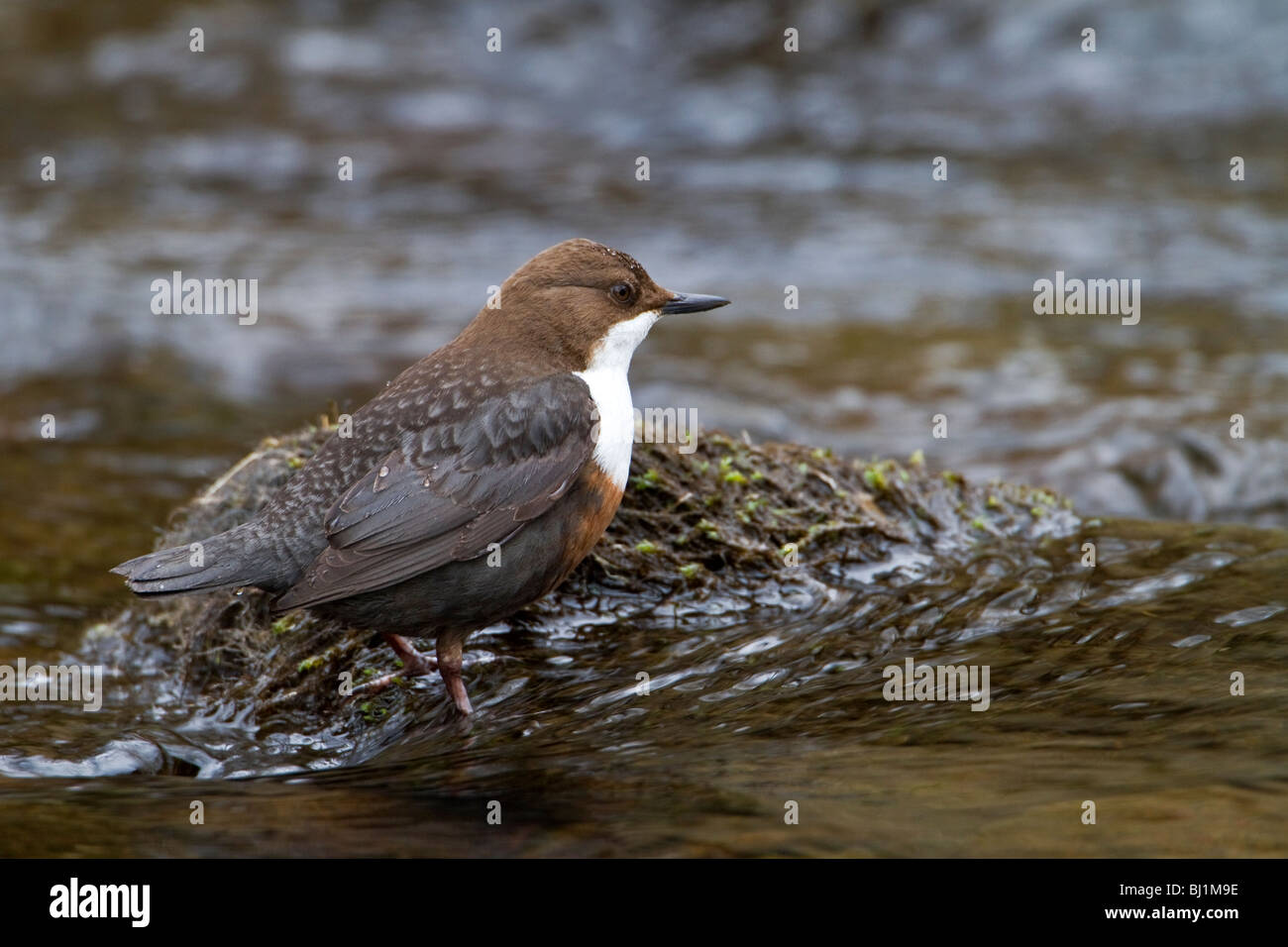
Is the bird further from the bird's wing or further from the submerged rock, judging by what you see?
the submerged rock

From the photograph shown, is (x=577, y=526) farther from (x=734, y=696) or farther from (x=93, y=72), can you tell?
(x=93, y=72)

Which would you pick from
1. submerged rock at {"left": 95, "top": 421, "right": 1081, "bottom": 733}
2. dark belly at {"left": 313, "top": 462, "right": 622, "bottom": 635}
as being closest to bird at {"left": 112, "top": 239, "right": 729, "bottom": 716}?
dark belly at {"left": 313, "top": 462, "right": 622, "bottom": 635}

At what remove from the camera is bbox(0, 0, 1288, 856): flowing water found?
345 centimetres

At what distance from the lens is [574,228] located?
40.8 feet

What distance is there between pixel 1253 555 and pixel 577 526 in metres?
2.62

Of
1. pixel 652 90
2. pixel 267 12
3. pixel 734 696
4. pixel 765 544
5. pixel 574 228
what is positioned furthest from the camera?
pixel 267 12

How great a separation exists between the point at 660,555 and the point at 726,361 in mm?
4989

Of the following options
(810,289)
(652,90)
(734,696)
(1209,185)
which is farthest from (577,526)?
(652,90)

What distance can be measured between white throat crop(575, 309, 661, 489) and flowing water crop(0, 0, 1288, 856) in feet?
2.12

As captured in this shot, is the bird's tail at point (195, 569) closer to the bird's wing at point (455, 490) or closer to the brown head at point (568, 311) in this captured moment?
the bird's wing at point (455, 490)

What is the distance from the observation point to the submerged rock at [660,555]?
4668 mm

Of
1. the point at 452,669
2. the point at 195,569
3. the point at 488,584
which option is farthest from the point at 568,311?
the point at 195,569

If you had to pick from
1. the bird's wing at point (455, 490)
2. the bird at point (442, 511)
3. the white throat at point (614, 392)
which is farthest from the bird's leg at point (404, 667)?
the white throat at point (614, 392)

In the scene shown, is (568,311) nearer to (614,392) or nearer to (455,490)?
(614,392)
